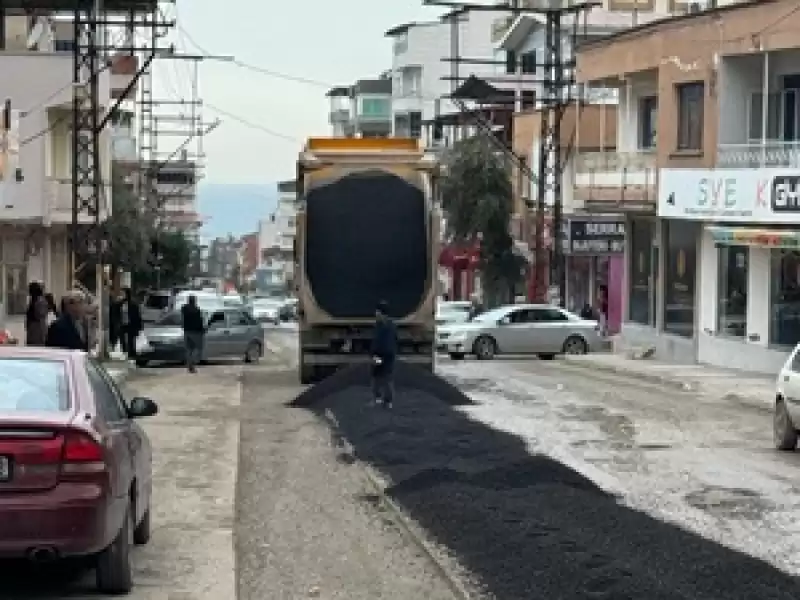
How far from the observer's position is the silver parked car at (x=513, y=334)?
140 ft

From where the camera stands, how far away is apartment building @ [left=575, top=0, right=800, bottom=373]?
34.9m

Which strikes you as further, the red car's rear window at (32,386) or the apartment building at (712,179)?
the apartment building at (712,179)

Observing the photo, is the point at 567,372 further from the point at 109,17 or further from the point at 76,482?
the point at 76,482

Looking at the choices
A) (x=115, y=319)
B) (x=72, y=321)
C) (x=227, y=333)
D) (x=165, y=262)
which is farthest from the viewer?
(x=165, y=262)

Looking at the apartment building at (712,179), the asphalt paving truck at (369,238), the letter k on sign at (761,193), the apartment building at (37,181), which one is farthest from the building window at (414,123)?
the asphalt paving truck at (369,238)

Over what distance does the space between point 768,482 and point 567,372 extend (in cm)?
1933

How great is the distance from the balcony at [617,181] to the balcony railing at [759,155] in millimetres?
4268

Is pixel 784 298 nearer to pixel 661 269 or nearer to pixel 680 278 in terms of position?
pixel 680 278

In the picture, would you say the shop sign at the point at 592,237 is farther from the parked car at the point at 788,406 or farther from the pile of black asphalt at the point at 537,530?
the pile of black asphalt at the point at 537,530

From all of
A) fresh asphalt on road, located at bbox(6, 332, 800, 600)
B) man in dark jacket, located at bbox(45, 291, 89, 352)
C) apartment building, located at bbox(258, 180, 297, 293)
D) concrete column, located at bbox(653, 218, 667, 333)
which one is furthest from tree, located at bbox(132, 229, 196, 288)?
man in dark jacket, located at bbox(45, 291, 89, 352)

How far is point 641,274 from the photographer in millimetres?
46062

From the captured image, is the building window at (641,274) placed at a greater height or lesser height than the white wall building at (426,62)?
lesser

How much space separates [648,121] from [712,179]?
8.17m

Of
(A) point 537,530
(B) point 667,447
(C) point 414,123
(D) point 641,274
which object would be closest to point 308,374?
(B) point 667,447
